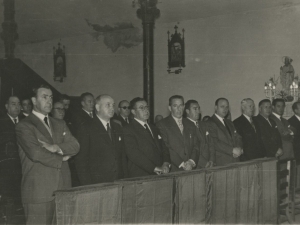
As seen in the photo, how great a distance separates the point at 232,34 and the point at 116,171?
6.91 metres

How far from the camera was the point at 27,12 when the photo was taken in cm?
971

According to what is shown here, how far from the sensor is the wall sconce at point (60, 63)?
42.5ft

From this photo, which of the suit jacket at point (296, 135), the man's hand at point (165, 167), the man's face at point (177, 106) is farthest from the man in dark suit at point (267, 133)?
the man's hand at point (165, 167)

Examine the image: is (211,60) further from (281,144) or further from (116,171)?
(116,171)

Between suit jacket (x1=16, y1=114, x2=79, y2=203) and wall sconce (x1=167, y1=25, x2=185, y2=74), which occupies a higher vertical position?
wall sconce (x1=167, y1=25, x2=185, y2=74)

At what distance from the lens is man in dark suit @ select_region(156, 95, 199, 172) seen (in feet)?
14.6

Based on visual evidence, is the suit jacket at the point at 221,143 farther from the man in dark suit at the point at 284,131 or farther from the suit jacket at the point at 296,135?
the suit jacket at the point at 296,135

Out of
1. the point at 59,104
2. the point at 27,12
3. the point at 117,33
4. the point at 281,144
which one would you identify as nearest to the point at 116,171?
the point at 59,104

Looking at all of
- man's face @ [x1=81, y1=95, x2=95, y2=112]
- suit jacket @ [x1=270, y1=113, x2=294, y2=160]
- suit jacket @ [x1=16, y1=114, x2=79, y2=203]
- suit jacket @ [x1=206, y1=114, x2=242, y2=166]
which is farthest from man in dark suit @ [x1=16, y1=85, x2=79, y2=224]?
suit jacket @ [x1=270, y1=113, x2=294, y2=160]

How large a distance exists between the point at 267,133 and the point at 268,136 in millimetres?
49

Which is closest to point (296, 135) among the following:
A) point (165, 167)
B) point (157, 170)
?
point (165, 167)

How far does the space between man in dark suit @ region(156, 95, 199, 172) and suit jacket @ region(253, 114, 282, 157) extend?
5.20 ft

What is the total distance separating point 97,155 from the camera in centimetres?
362

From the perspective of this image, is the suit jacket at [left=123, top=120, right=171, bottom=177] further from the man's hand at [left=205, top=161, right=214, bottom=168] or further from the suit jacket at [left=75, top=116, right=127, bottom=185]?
the man's hand at [left=205, top=161, right=214, bottom=168]
